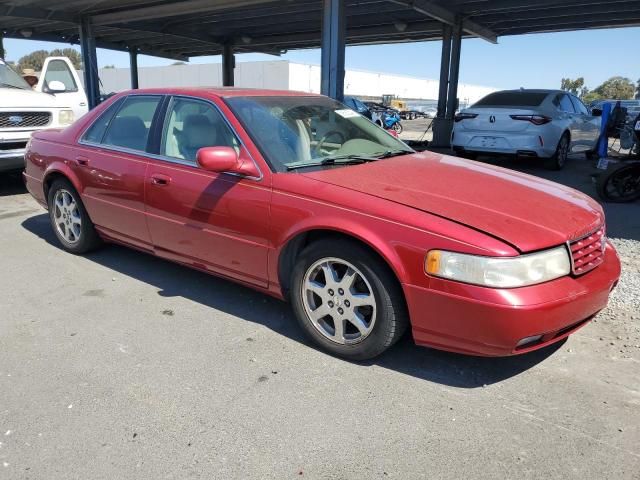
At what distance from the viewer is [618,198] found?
731cm

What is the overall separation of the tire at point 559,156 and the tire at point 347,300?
8.25 metres

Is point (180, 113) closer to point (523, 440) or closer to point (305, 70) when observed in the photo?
point (523, 440)

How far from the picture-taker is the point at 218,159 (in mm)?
3285

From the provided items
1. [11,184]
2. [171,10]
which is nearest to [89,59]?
[171,10]

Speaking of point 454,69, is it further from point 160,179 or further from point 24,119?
point 160,179

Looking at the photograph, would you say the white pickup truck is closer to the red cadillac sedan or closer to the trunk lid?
the red cadillac sedan

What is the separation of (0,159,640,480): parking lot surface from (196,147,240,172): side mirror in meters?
1.07

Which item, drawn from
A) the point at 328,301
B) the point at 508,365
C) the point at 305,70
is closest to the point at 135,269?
the point at 328,301

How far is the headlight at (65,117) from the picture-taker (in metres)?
8.01

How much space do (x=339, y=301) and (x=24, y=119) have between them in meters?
6.43

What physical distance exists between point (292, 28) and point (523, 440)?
16957 mm

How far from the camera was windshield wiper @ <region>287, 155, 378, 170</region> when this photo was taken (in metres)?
3.44

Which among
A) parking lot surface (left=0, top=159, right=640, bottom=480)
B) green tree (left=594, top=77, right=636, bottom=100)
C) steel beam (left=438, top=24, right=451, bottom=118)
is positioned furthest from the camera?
green tree (left=594, top=77, right=636, bottom=100)

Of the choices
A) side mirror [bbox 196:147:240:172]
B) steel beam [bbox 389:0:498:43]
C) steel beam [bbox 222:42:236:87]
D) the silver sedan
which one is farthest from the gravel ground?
steel beam [bbox 222:42:236:87]
